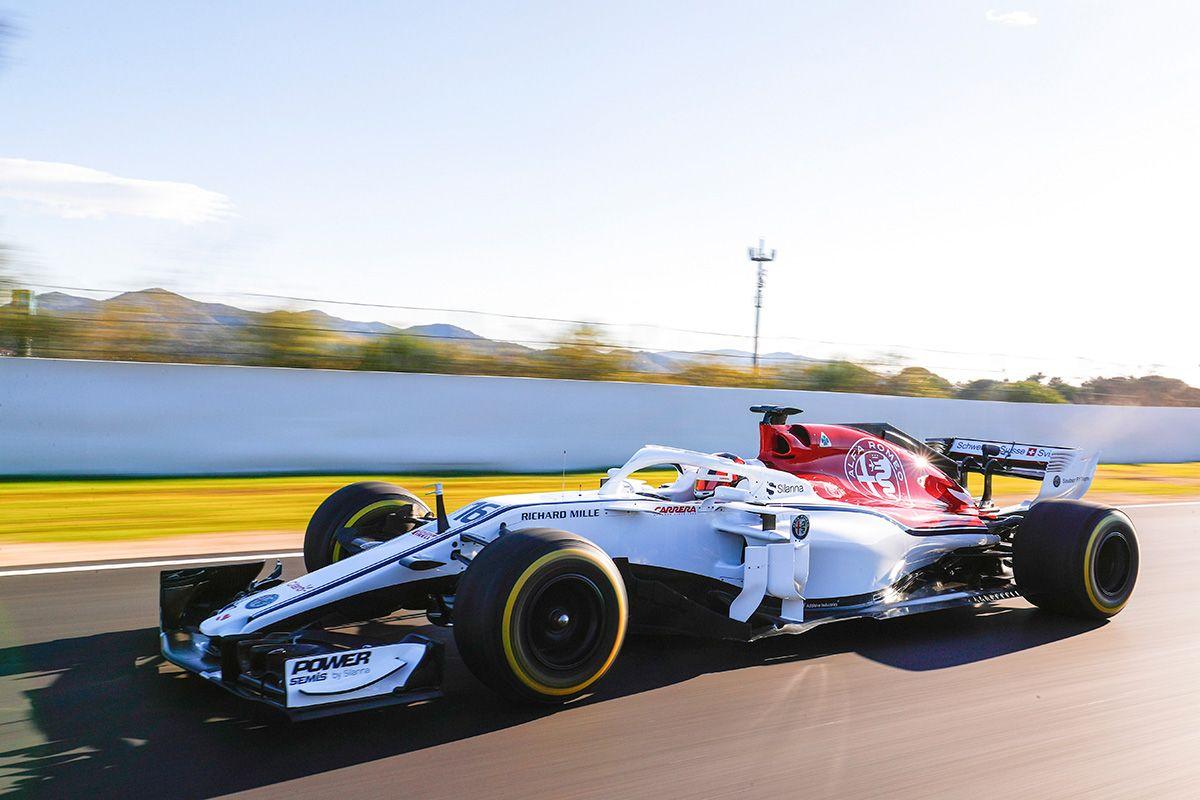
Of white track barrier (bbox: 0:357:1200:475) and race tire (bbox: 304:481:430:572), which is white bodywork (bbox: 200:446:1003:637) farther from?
white track barrier (bbox: 0:357:1200:475)

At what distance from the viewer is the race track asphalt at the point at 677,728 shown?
3.39 m

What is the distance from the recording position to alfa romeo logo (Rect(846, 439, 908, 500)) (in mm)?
6395

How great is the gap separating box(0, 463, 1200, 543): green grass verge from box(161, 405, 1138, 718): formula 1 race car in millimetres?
2154

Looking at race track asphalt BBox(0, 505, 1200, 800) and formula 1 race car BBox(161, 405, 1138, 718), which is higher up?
formula 1 race car BBox(161, 405, 1138, 718)

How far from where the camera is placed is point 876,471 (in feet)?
21.4

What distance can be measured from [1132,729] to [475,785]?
2798 millimetres

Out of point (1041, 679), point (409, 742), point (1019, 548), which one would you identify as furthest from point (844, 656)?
point (409, 742)

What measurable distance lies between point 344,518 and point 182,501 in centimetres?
612

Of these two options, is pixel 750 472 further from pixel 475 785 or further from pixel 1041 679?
pixel 475 785

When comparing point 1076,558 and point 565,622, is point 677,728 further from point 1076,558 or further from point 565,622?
point 1076,558

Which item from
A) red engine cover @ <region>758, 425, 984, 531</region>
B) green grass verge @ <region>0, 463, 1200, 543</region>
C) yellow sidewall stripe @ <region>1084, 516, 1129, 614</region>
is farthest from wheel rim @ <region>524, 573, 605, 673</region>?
yellow sidewall stripe @ <region>1084, 516, 1129, 614</region>

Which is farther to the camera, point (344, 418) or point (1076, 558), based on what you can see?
point (344, 418)

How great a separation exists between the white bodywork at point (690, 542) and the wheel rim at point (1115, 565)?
1247 millimetres

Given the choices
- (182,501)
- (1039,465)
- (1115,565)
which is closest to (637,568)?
(1115,565)
